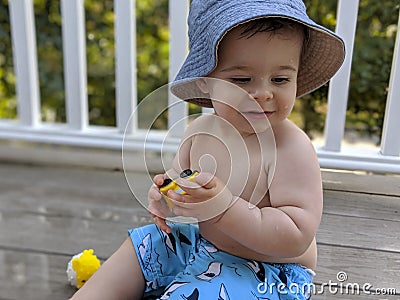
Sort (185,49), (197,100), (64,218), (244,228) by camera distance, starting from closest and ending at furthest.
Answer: (244,228), (197,100), (64,218), (185,49)

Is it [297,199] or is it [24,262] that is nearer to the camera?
[297,199]

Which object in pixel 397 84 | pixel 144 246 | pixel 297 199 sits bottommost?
pixel 144 246

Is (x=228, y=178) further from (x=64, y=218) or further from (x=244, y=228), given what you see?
(x=64, y=218)

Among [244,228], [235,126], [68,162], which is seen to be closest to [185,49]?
[68,162]

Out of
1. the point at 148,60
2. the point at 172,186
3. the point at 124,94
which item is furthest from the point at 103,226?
the point at 148,60

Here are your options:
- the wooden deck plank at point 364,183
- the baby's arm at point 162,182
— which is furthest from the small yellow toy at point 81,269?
the wooden deck plank at point 364,183

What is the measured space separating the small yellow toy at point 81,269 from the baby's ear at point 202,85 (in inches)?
16.2

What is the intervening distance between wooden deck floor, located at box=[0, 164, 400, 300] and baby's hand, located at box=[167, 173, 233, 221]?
14 cm

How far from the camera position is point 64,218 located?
1.32 m

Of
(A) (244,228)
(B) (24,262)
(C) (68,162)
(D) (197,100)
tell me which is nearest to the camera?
(A) (244,228)

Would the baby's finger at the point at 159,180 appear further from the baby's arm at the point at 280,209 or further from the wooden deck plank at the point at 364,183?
the wooden deck plank at the point at 364,183

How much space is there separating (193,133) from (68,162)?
81cm

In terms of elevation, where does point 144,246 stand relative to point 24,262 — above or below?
above

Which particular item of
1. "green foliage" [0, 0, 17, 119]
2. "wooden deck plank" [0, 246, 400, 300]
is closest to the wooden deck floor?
"wooden deck plank" [0, 246, 400, 300]
